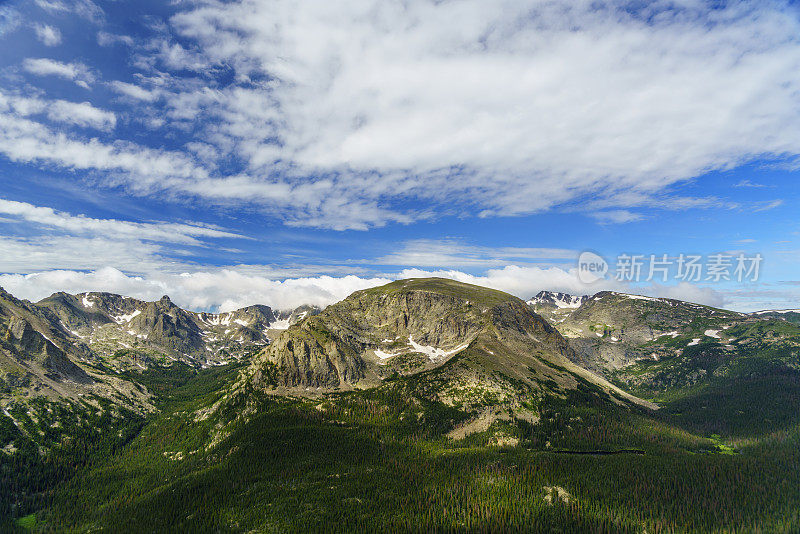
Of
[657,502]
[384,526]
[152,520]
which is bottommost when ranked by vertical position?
[152,520]

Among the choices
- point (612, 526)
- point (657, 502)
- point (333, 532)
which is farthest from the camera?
point (657, 502)

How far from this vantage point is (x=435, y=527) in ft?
574

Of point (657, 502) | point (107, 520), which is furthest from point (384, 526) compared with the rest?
point (107, 520)

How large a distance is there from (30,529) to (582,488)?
31362 centimetres

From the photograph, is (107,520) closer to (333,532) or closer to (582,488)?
(333,532)

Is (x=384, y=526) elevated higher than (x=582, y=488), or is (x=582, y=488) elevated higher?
(x=582, y=488)

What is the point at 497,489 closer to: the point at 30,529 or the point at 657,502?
the point at 657,502

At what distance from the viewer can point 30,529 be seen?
192625 millimetres

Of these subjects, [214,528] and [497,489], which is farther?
[497,489]

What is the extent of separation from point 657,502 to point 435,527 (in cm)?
12383

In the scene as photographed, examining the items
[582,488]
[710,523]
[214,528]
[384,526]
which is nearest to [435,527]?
[384,526]

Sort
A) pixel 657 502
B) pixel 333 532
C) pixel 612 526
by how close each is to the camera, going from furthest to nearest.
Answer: pixel 657 502 < pixel 612 526 < pixel 333 532

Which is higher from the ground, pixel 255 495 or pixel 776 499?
pixel 776 499

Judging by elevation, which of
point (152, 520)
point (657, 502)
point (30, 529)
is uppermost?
point (657, 502)
